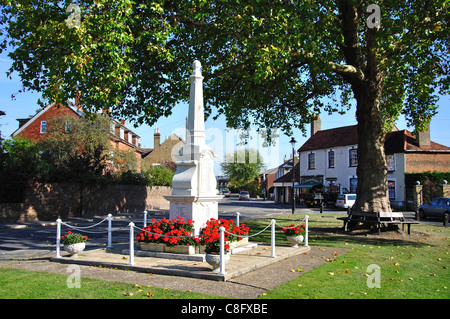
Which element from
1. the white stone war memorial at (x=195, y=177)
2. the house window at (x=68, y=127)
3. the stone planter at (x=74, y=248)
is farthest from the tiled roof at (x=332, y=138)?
the stone planter at (x=74, y=248)

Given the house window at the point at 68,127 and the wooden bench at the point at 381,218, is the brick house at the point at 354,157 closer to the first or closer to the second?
the wooden bench at the point at 381,218

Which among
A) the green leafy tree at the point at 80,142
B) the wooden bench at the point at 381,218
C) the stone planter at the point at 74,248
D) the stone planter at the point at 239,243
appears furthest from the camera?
the green leafy tree at the point at 80,142

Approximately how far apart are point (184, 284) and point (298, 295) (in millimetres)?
2466

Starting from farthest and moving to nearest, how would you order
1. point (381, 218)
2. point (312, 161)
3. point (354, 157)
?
point (312, 161) < point (354, 157) < point (381, 218)

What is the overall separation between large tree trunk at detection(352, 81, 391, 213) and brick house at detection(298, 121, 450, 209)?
2591 centimetres

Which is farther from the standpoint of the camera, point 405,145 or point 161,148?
point 161,148

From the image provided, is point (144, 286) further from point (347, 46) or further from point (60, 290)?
point (347, 46)

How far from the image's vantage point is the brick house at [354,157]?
40.6 m

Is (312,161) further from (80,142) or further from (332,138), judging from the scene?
(80,142)

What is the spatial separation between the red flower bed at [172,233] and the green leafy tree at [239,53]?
4761mm

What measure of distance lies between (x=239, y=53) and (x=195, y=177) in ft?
22.9

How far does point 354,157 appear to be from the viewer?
153 ft

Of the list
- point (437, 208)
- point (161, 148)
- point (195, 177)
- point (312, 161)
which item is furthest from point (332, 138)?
point (195, 177)

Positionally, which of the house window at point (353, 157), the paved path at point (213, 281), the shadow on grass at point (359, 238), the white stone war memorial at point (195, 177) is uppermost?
the house window at point (353, 157)
